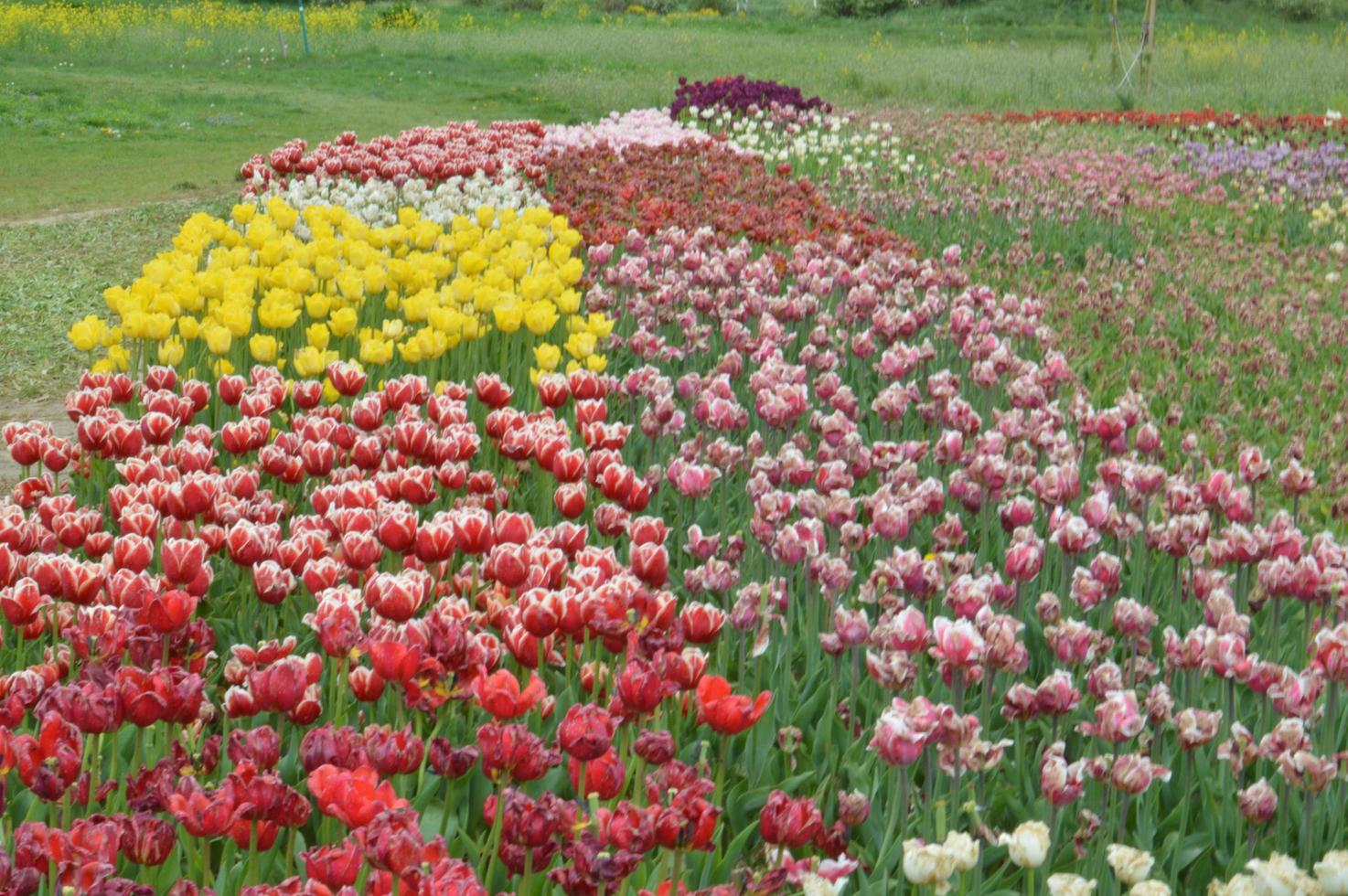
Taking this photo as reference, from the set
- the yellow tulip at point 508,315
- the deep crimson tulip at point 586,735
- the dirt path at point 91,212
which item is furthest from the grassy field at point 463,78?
the deep crimson tulip at point 586,735

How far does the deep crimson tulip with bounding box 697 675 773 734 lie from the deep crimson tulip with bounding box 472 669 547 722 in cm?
27

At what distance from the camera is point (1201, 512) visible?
3.25 m

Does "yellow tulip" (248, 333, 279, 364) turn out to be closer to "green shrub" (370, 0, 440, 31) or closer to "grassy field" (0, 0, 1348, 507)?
"grassy field" (0, 0, 1348, 507)

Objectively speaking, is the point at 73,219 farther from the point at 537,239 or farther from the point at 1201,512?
the point at 1201,512

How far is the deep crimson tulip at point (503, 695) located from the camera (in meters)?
2.15

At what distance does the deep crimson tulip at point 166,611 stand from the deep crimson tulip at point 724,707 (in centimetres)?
103

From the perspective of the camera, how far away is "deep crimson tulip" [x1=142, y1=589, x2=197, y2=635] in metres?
2.52

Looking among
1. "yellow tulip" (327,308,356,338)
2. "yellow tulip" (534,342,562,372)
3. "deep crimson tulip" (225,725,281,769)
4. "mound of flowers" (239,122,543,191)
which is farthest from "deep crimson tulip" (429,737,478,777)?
"mound of flowers" (239,122,543,191)

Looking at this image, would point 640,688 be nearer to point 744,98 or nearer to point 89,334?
point 89,334

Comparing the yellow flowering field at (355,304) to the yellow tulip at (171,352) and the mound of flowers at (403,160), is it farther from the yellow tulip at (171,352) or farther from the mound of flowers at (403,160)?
the mound of flowers at (403,160)

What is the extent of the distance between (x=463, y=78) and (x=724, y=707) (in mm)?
23505

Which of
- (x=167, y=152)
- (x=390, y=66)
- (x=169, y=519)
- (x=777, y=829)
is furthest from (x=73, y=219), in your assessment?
(x=390, y=66)

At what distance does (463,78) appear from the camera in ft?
79.7

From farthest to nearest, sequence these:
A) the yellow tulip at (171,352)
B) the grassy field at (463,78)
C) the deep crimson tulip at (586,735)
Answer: the grassy field at (463,78) → the yellow tulip at (171,352) → the deep crimson tulip at (586,735)
